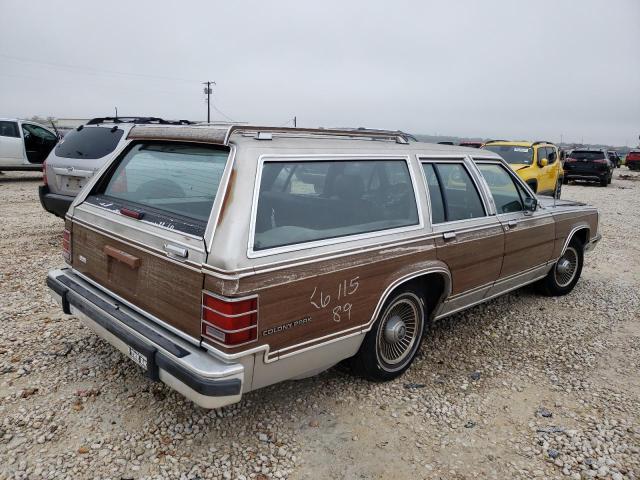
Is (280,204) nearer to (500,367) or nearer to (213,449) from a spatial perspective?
(213,449)

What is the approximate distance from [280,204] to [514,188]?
9.13 ft

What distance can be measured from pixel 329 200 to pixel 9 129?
44.0ft

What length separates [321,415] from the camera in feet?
10.2

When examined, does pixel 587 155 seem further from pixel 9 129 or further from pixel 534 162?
pixel 9 129

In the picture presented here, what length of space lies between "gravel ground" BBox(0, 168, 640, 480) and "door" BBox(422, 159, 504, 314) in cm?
60

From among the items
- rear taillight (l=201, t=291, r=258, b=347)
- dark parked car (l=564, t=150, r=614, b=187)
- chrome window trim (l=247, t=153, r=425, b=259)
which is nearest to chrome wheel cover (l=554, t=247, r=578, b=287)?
chrome window trim (l=247, t=153, r=425, b=259)

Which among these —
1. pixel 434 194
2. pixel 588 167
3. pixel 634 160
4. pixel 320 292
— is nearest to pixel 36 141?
pixel 434 194

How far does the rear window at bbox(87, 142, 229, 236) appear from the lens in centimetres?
273

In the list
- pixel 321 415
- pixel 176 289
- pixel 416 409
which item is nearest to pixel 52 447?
pixel 176 289

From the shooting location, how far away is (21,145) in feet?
43.1

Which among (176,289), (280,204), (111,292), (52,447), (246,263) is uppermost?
(280,204)

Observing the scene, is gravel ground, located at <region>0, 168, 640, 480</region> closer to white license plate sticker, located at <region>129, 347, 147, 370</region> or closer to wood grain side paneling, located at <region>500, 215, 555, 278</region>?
white license plate sticker, located at <region>129, 347, 147, 370</region>

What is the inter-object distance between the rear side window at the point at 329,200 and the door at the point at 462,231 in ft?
1.04

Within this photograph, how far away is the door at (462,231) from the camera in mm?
3619
